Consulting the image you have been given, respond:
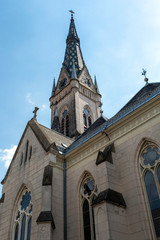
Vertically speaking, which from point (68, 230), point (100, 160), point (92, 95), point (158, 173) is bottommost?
point (68, 230)

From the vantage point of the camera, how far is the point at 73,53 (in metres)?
42.5

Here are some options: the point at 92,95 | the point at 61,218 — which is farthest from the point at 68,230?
the point at 92,95

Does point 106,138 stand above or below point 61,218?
above

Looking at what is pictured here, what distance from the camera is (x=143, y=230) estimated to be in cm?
1044

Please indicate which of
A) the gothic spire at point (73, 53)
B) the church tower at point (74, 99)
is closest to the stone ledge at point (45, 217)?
the church tower at point (74, 99)

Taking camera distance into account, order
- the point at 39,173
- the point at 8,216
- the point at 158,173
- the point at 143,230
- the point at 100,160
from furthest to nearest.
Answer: the point at 8,216 → the point at 39,173 → the point at 100,160 → the point at 158,173 → the point at 143,230

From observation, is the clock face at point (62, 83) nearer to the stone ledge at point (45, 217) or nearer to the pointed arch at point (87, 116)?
the pointed arch at point (87, 116)

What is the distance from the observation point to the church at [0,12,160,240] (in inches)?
432

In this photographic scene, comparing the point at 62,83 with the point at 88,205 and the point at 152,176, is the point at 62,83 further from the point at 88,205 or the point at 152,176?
the point at 152,176

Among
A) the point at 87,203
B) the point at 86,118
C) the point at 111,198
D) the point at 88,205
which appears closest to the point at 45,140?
the point at 87,203

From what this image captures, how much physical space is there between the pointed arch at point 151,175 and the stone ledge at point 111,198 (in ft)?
3.72

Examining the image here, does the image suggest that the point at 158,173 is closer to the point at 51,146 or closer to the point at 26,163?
the point at 51,146

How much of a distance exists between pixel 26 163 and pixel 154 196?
977 cm

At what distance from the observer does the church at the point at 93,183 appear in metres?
11.0
